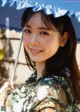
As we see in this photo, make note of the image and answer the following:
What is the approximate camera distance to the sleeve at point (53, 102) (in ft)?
8.24

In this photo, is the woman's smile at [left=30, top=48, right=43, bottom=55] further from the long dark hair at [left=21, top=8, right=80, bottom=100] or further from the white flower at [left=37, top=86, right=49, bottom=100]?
the white flower at [left=37, top=86, right=49, bottom=100]

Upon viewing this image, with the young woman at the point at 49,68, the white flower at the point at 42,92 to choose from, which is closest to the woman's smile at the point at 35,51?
the young woman at the point at 49,68

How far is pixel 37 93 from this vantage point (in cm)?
262

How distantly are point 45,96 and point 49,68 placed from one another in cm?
32

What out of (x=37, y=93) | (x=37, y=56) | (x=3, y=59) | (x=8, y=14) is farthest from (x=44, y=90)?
(x=3, y=59)

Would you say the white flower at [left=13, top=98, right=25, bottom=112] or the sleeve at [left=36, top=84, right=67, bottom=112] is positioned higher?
the sleeve at [left=36, top=84, right=67, bottom=112]

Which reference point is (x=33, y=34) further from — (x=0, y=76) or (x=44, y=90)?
(x=0, y=76)

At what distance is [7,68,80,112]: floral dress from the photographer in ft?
8.33

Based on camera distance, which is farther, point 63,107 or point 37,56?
point 37,56

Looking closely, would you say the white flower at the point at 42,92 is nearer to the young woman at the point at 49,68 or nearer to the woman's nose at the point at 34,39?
the young woman at the point at 49,68

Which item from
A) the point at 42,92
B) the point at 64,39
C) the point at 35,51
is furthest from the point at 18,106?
the point at 64,39

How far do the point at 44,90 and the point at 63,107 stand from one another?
156mm

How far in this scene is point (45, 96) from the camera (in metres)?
2.54

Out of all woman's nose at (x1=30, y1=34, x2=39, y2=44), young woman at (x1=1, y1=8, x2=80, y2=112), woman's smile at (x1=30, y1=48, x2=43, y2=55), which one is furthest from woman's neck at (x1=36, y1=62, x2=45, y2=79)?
woman's nose at (x1=30, y1=34, x2=39, y2=44)
